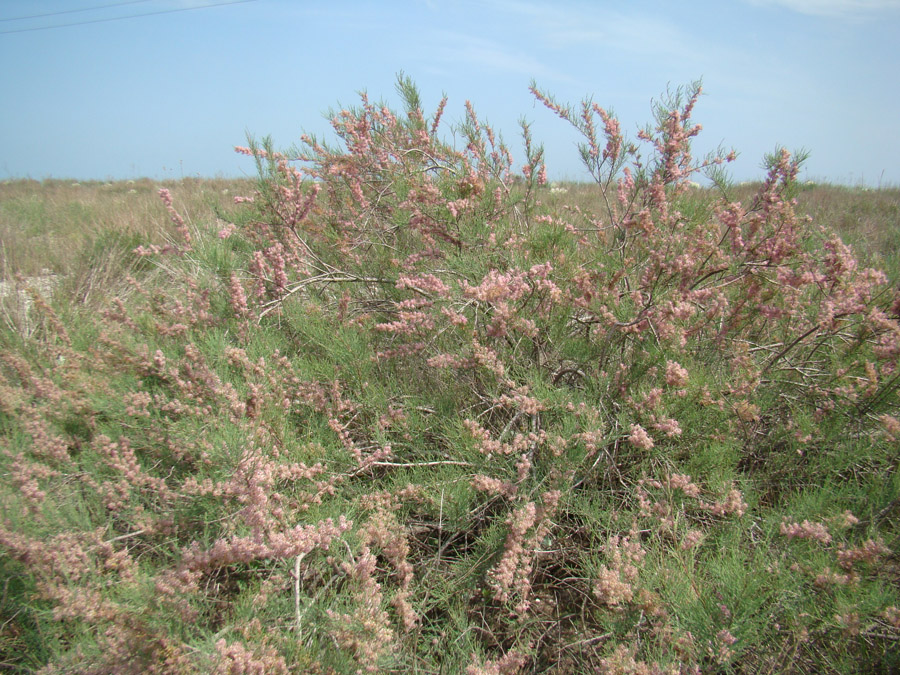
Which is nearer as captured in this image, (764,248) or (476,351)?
(476,351)

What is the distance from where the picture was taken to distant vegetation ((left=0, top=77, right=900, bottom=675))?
1517 mm

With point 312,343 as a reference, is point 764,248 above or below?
above

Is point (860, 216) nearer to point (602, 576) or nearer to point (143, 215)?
point (602, 576)

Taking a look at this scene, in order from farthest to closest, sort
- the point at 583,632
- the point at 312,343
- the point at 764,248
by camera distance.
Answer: the point at 312,343, the point at 764,248, the point at 583,632

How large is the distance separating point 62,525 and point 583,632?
2013mm

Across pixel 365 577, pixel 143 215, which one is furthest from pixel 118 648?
pixel 143 215

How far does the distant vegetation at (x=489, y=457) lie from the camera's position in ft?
4.98

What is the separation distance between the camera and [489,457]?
204 centimetres

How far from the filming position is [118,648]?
1355 millimetres

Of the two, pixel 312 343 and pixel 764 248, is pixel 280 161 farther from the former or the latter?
pixel 764 248

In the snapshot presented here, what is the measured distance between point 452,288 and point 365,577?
4.78ft

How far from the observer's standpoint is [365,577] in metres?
1.61

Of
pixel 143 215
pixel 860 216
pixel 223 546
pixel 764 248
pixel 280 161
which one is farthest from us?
pixel 860 216

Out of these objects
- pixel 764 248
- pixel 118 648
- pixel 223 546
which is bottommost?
pixel 118 648
